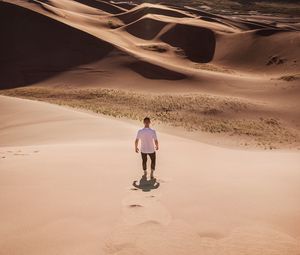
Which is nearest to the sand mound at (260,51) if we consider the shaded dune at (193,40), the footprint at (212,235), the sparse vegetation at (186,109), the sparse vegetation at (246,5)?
the shaded dune at (193,40)

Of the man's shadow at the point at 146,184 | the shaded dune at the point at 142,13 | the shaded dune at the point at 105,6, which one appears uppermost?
the shaded dune at the point at 105,6

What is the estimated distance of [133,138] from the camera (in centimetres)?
1343

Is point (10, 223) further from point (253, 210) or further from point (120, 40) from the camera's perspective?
point (120, 40)

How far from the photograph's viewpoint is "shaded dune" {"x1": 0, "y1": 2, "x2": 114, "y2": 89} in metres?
31.8

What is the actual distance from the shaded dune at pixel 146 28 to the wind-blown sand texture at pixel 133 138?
1.11 feet

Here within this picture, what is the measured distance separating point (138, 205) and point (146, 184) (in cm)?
128

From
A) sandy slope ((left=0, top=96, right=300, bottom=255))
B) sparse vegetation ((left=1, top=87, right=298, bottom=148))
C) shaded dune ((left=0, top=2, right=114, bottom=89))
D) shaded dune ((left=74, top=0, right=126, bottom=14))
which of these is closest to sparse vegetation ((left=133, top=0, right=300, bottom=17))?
shaded dune ((left=74, top=0, right=126, bottom=14))

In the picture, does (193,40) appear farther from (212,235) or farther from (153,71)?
(212,235)

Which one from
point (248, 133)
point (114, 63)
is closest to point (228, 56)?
point (114, 63)

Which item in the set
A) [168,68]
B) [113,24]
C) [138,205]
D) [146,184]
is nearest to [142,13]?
[113,24]

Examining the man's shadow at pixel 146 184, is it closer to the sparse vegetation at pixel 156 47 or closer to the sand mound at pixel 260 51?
the sand mound at pixel 260 51

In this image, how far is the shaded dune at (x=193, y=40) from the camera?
41438mm

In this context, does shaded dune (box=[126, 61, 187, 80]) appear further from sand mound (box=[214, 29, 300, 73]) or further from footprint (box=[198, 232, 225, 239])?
footprint (box=[198, 232, 225, 239])

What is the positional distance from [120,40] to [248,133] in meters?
25.0
